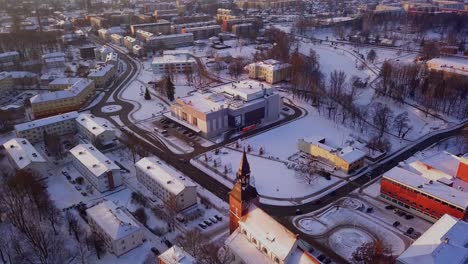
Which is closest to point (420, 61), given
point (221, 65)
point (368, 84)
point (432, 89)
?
point (368, 84)

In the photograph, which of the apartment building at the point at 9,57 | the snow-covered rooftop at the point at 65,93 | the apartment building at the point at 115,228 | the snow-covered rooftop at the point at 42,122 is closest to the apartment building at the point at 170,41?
the apartment building at the point at 9,57

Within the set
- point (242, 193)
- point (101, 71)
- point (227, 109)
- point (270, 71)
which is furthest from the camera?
point (101, 71)

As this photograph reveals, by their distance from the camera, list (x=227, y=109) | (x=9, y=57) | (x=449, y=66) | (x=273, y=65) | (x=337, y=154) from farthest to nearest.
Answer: (x=9, y=57), (x=449, y=66), (x=273, y=65), (x=227, y=109), (x=337, y=154)

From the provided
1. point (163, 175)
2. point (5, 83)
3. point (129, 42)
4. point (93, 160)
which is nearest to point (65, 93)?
point (5, 83)

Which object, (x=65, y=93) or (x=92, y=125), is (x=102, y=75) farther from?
(x=92, y=125)

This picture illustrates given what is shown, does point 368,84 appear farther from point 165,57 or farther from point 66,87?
point 66,87

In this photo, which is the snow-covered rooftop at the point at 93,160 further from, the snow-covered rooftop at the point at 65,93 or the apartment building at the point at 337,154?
the apartment building at the point at 337,154
